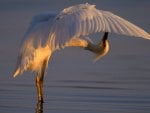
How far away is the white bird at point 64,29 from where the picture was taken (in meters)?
10.9

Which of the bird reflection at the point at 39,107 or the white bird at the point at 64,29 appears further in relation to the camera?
the bird reflection at the point at 39,107

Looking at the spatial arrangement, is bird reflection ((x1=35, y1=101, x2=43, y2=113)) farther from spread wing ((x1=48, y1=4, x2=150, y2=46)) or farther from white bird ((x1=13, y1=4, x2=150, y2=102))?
spread wing ((x1=48, y1=4, x2=150, y2=46))

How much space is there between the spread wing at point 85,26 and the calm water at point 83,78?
2.07 m

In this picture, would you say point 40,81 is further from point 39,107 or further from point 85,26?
point 85,26

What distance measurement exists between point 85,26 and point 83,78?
620 centimetres

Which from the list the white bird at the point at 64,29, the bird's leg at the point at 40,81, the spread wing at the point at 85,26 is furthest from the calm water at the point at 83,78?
the spread wing at the point at 85,26

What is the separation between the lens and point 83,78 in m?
17.0

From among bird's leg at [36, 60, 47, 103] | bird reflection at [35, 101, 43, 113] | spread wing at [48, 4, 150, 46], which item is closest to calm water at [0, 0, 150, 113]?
bird reflection at [35, 101, 43, 113]

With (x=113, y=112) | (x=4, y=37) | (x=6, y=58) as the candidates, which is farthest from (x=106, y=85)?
(x=4, y=37)

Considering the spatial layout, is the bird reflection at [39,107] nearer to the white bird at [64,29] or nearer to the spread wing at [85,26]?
the white bird at [64,29]

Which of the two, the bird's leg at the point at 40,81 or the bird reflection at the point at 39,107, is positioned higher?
the bird's leg at the point at 40,81

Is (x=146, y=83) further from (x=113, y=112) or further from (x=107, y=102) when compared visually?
(x=113, y=112)

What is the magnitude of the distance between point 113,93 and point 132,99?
0.79 m

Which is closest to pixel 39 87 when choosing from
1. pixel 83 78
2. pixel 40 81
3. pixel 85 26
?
pixel 40 81
